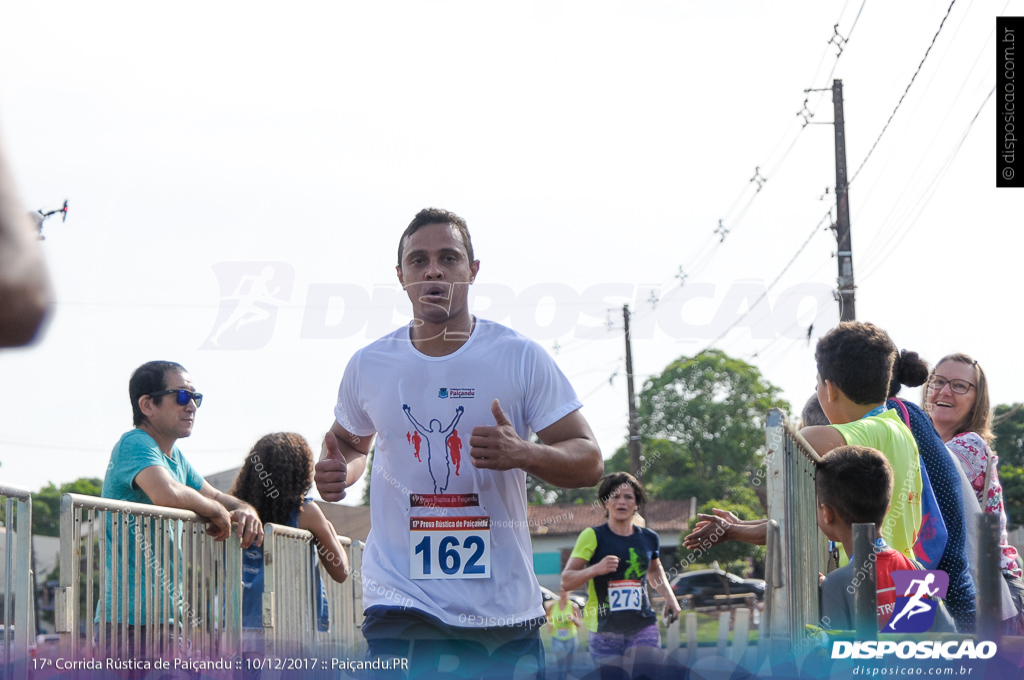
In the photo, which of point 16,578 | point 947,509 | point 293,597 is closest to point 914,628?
point 947,509

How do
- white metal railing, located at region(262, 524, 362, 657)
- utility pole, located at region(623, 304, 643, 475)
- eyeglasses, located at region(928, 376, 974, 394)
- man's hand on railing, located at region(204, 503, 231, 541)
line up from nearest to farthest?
man's hand on railing, located at region(204, 503, 231, 541), eyeglasses, located at region(928, 376, 974, 394), white metal railing, located at region(262, 524, 362, 657), utility pole, located at region(623, 304, 643, 475)

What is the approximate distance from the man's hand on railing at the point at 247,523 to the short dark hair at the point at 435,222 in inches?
79.4

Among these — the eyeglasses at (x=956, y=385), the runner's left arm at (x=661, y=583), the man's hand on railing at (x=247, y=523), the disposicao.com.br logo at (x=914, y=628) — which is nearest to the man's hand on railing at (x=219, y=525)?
the man's hand on railing at (x=247, y=523)

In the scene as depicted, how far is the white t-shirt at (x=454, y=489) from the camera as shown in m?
3.74

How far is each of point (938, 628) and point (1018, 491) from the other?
56301mm

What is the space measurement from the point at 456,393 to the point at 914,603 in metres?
1.70

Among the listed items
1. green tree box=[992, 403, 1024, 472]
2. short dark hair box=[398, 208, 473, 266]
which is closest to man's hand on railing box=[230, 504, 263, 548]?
short dark hair box=[398, 208, 473, 266]

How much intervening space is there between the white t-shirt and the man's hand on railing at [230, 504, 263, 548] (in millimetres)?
A: 1836

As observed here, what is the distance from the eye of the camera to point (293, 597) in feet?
20.9

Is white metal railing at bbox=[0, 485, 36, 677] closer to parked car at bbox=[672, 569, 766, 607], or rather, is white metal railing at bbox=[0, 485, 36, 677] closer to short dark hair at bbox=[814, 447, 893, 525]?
short dark hair at bbox=[814, 447, 893, 525]

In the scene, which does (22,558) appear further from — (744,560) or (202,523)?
(744,560)

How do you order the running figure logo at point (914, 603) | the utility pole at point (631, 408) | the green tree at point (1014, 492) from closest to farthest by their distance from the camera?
the running figure logo at point (914, 603), the utility pole at point (631, 408), the green tree at point (1014, 492)

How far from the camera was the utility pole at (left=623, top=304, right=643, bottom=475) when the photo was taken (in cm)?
3250

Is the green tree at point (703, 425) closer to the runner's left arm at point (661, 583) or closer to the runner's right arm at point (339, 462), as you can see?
the runner's left arm at point (661, 583)
